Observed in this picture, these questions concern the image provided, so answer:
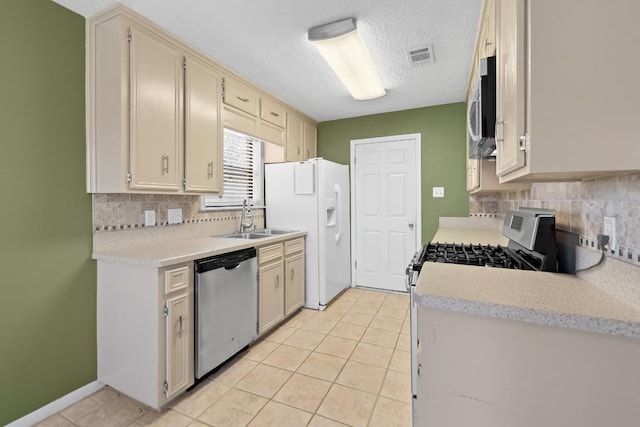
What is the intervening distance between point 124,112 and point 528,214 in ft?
7.99

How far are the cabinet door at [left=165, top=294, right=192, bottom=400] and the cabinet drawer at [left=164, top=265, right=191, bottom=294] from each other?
6 cm

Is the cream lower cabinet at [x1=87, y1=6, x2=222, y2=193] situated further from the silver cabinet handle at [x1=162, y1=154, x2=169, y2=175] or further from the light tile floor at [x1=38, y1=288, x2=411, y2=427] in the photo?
the light tile floor at [x1=38, y1=288, x2=411, y2=427]

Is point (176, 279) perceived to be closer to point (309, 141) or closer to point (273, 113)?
point (273, 113)

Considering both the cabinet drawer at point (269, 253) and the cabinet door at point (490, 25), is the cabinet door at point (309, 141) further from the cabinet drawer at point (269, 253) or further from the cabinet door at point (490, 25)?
the cabinet door at point (490, 25)

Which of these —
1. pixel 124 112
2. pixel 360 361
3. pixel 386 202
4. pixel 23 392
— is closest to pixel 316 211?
pixel 386 202

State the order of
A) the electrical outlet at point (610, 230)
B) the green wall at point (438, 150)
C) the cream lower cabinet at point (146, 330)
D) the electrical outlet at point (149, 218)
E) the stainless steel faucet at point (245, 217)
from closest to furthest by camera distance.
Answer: the electrical outlet at point (610, 230) → the cream lower cabinet at point (146, 330) → the electrical outlet at point (149, 218) → the stainless steel faucet at point (245, 217) → the green wall at point (438, 150)

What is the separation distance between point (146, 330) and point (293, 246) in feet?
5.23

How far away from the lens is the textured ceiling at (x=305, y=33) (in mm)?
1777

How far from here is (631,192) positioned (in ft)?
2.94

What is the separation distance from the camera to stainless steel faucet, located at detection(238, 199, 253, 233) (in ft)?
10.2

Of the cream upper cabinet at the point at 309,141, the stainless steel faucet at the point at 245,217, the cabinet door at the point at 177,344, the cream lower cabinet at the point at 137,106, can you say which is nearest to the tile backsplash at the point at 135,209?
the cream lower cabinet at the point at 137,106

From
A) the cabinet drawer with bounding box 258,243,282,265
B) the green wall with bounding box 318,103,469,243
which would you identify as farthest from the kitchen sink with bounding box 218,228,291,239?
the green wall with bounding box 318,103,469,243

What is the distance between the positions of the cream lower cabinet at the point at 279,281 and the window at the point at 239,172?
2.49 ft

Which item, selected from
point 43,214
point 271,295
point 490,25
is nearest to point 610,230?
point 490,25
